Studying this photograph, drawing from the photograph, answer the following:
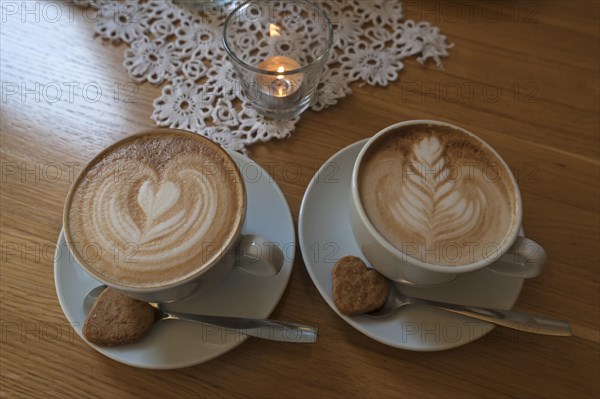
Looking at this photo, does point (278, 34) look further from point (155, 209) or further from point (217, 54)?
point (155, 209)

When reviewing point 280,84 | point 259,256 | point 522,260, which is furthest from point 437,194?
point 280,84

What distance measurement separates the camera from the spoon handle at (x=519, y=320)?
0.66 m

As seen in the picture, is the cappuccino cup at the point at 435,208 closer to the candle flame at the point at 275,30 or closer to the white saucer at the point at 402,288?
the white saucer at the point at 402,288

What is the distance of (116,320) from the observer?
0.65 metres

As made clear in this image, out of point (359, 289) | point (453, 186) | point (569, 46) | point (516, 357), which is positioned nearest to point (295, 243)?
point (359, 289)

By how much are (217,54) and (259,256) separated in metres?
0.53

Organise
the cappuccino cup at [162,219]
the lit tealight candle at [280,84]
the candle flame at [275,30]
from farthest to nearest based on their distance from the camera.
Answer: the candle flame at [275,30]
the lit tealight candle at [280,84]
the cappuccino cup at [162,219]

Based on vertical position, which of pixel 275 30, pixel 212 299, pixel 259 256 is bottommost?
pixel 212 299

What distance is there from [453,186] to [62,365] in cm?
64

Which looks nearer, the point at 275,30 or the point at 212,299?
the point at 212,299

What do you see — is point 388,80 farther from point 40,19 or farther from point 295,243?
point 40,19

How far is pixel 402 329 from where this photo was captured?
26.5 inches

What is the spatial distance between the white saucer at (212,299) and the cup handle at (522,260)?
0.32 m

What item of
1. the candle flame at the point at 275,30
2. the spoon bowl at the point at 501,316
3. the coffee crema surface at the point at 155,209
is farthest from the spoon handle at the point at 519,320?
the candle flame at the point at 275,30
